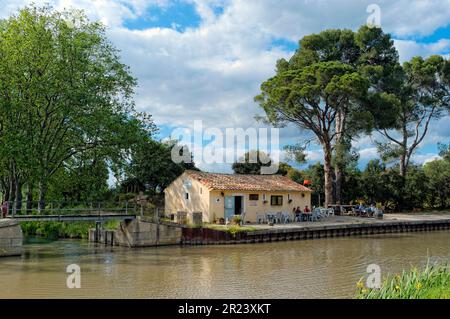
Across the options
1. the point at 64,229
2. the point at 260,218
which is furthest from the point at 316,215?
the point at 64,229

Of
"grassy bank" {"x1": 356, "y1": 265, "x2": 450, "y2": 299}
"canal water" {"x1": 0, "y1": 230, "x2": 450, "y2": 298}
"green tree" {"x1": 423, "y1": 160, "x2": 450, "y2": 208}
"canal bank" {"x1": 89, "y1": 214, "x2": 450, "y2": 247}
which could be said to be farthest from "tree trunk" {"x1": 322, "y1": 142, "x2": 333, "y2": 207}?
→ "grassy bank" {"x1": 356, "y1": 265, "x2": 450, "y2": 299}

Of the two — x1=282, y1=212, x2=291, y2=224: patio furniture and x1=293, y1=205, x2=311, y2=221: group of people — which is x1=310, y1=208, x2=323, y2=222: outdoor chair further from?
x1=282, y1=212, x2=291, y2=224: patio furniture

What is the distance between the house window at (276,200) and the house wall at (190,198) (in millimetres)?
5095

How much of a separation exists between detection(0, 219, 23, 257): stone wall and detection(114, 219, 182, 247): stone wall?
592 cm

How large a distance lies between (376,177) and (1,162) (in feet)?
109

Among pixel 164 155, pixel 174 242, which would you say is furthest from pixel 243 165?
pixel 174 242

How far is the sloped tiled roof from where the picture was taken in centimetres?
3166

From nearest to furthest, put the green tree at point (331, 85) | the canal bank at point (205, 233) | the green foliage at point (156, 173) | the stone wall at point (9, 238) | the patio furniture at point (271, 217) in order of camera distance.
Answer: the stone wall at point (9, 238) → the canal bank at point (205, 233) → the patio furniture at point (271, 217) → the green tree at point (331, 85) → the green foliage at point (156, 173)

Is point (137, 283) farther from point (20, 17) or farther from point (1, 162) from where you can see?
point (20, 17)

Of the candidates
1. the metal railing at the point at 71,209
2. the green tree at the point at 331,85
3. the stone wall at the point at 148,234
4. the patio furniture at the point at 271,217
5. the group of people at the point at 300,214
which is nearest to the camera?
the metal railing at the point at 71,209

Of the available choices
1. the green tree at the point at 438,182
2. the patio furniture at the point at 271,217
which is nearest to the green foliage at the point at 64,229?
the patio furniture at the point at 271,217

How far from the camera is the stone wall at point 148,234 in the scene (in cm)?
2678

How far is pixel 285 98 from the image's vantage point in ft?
133

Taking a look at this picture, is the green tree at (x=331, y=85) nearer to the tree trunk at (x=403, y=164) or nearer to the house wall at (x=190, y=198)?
the tree trunk at (x=403, y=164)
